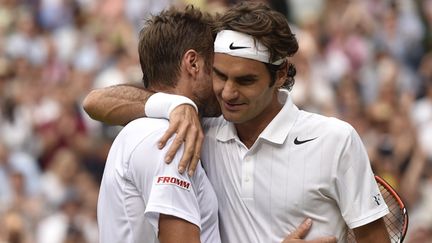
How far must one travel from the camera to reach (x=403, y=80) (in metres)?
11.6

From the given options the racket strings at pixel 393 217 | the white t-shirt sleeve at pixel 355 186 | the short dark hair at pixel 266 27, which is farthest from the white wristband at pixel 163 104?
the racket strings at pixel 393 217

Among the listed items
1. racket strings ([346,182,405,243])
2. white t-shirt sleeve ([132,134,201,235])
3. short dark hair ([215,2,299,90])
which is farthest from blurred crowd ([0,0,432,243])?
white t-shirt sleeve ([132,134,201,235])

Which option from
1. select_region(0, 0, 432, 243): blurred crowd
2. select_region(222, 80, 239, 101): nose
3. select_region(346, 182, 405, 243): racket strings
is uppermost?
select_region(222, 80, 239, 101): nose

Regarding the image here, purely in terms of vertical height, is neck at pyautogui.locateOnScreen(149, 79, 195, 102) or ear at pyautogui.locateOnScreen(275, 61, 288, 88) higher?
ear at pyautogui.locateOnScreen(275, 61, 288, 88)

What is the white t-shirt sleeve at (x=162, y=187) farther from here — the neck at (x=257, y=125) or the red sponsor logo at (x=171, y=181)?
the neck at (x=257, y=125)

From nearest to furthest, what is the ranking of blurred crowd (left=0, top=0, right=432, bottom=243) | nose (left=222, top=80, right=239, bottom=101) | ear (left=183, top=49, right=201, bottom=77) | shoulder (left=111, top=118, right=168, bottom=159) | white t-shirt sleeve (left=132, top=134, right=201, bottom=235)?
1. white t-shirt sleeve (left=132, top=134, right=201, bottom=235)
2. shoulder (left=111, top=118, right=168, bottom=159)
3. nose (left=222, top=80, right=239, bottom=101)
4. ear (left=183, top=49, right=201, bottom=77)
5. blurred crowd (left=0, top=0, right=432, bottom=243)

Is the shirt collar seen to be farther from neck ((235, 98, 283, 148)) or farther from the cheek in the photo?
the cheek

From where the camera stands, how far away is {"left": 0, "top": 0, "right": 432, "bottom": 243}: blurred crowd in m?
10.5

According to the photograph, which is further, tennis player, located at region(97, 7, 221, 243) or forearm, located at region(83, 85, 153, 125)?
forearm, located at region(83, 85, 153, 125)

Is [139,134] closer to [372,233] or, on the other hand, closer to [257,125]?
[257,125]

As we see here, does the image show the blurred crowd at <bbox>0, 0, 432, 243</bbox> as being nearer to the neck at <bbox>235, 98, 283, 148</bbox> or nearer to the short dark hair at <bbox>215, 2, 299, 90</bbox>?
the neck at <bbox>235, 98, 283, 148</bbox>

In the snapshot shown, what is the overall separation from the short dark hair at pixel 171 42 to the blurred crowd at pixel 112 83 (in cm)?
507

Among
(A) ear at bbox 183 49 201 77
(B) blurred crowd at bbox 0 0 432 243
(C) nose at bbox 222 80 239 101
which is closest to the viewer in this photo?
(C) nose at bbox 222 80 239 101

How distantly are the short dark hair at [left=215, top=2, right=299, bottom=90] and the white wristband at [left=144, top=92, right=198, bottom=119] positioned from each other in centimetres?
35
